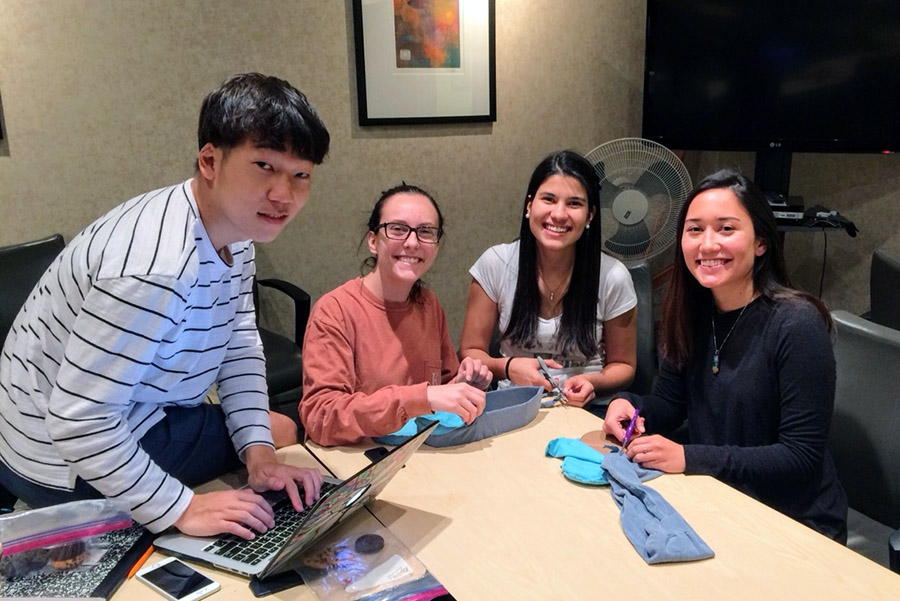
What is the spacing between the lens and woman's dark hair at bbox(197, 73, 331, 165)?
1.02m

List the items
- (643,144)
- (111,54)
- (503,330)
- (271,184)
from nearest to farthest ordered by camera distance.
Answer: (271,184) → (503,330) → (111,54) → (643,144)

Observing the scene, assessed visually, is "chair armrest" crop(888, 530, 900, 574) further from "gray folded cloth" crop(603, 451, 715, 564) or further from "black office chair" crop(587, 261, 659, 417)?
"black office chair" crop(587, 261, 659, 417)

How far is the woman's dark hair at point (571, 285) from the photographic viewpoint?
194 cm

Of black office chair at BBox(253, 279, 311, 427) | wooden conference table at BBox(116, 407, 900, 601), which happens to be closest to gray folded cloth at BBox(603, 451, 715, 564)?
wooden conference table at BBox(116, 407, 900, 601)

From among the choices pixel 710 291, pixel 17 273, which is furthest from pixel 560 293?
pixel 17 273

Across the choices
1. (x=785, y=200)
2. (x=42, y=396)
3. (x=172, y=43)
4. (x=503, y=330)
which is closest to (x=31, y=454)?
(x=42, y=396)

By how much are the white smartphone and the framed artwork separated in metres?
2.20

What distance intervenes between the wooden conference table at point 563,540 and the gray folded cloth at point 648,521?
15 millimetres

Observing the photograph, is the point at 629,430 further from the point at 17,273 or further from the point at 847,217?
the point at 847,217

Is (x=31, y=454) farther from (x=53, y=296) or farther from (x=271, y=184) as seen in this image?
(x=271, y=184)

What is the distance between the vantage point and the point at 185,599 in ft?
3.00

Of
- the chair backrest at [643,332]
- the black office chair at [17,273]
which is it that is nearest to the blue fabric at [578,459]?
the chair backrest at [643,332]

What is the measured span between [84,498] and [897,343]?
1.60m

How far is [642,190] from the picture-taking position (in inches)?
107
